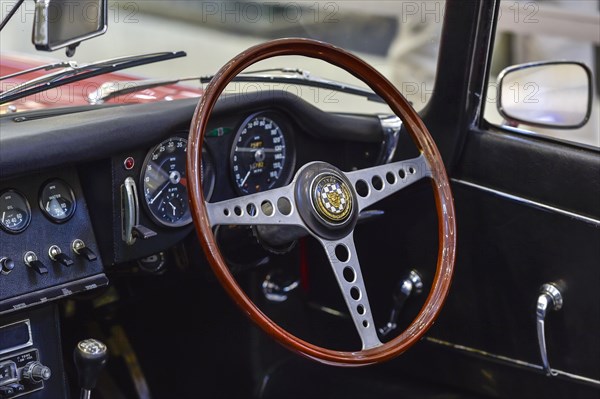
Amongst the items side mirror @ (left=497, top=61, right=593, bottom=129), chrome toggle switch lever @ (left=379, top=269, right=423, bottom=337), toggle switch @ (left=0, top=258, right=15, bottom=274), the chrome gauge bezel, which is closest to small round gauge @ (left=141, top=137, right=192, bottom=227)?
the chrome gauge bezel

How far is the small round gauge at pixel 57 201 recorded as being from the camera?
194cm

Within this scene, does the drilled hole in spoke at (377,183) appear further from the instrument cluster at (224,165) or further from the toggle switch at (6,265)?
the toggle switch at (6,265)

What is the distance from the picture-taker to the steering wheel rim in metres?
1.80

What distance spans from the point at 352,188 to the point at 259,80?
507 millimetres

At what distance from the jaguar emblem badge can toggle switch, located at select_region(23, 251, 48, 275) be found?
0.57 m

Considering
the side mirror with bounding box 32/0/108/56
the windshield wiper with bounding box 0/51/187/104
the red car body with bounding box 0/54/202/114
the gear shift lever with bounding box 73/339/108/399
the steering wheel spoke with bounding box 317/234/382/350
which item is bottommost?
the gear shift lever with bounding box 73/339/108/399

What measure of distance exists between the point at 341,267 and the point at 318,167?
22 cm

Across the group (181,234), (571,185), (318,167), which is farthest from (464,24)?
(181,234)

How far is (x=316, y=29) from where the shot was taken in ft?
16.1

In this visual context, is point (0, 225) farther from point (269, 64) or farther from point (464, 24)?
point (464, 24)

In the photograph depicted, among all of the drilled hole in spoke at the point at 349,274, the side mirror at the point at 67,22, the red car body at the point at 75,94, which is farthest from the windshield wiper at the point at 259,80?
the drilled hole in spoke at the point at 349,274

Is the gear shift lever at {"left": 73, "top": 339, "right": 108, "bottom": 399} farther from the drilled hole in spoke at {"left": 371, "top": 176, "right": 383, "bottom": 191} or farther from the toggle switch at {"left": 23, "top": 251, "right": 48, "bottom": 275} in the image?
the drilled hole in spoke at {"left": 371, "top": 176, "right": 383, "bottom": 191}

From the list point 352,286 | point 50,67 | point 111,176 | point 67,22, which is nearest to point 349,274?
point 352,286

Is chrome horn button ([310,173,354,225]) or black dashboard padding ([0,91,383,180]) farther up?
black dashboard padding ([0,91,383,180])
